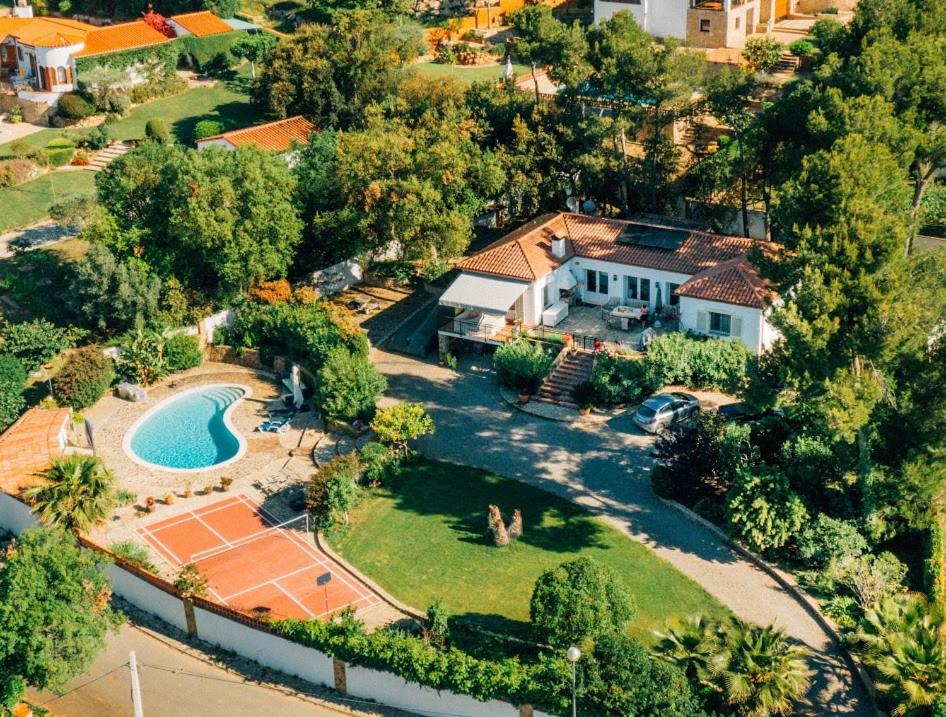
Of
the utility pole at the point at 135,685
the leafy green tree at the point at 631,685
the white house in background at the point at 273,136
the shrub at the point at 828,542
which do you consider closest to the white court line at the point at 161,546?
the utility pole at the point at 135,685

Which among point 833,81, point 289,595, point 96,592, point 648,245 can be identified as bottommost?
point 289,595

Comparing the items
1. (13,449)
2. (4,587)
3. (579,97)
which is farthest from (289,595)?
(579,97)

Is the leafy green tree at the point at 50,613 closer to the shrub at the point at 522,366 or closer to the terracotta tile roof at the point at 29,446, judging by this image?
the terracotta tile roof at the point at 29,446

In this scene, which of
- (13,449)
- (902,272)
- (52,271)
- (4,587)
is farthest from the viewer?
(52,271)

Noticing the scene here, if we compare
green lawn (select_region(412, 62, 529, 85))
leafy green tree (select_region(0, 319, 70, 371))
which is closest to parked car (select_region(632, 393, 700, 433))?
leafy green tree (select_region(0, 319, 70, 371))

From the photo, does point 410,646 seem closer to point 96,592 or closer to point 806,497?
point 96,592
